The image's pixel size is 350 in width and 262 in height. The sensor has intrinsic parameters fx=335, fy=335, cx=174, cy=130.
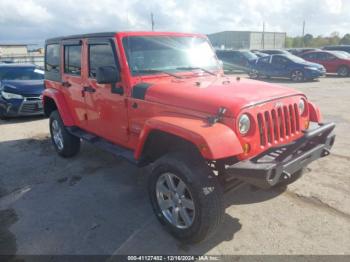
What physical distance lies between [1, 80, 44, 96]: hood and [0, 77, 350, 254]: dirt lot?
3.77 meters

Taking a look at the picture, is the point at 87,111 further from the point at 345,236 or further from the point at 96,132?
the point at 345,236

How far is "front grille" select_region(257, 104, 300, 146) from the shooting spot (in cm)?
321

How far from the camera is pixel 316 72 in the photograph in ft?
55.2

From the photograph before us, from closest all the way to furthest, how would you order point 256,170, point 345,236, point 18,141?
1. point 256,170
2. point 345,236
3. point 18,141

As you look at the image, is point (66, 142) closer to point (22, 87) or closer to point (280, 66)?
point (22, 87)

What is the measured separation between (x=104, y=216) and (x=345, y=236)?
8.58 ft

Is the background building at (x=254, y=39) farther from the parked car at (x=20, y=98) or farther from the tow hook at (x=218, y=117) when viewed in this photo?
the tow hook at (x=218, y=117)

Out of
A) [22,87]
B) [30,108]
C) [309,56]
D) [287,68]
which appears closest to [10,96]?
[22,87]

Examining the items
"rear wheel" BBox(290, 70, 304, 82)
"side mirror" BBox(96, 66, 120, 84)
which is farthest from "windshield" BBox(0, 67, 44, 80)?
"rear wheel" BBox(290, 70, 304, 82)

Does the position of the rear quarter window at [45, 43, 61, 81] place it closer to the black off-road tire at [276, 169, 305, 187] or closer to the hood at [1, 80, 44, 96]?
the hood at [1, 80, 44, 96]

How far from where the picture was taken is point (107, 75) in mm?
3871

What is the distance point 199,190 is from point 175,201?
1.60ft

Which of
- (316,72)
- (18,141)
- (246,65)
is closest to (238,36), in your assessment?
(246,65)

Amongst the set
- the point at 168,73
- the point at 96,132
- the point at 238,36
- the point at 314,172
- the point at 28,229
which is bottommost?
the point at 28,229
